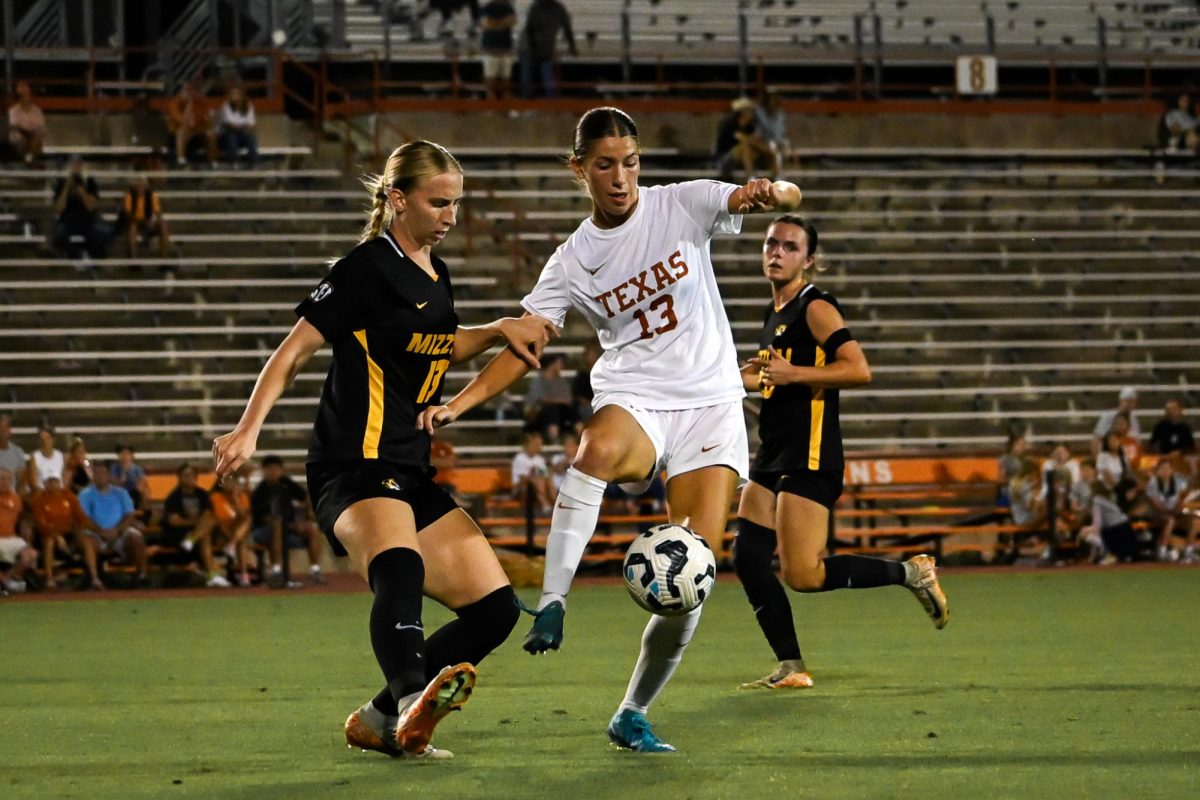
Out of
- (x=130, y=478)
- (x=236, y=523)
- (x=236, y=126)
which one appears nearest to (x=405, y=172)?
(x=236, y=523)

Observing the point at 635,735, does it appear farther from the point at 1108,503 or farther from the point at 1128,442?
the point at 1128,442

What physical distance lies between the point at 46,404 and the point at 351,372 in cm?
1628

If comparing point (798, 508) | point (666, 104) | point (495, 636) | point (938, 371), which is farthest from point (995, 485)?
point (495, 636)

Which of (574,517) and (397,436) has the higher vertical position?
(397,436)

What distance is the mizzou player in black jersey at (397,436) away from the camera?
22.1 feet

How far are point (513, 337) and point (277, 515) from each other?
38.0 ft

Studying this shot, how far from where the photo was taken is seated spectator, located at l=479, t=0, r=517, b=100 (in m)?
27.7

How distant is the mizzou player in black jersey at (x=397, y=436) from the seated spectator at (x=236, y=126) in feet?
62.2

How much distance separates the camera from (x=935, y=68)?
31.9 m

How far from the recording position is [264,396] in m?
6.70

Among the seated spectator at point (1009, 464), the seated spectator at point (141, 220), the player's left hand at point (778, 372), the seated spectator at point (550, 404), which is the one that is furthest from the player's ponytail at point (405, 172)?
the seated spectator at point (141, 220)

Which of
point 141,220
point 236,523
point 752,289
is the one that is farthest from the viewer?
point 752,289

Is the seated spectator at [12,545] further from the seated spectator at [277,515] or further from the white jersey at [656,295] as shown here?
the white jersey at [656,295]

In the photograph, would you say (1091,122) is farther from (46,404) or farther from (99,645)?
(99,645)
